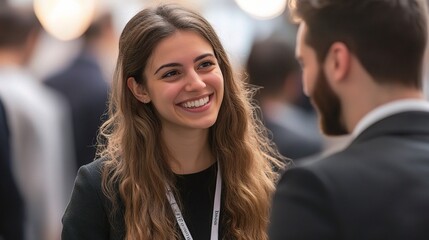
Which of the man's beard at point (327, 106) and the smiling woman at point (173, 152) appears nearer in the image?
the man's beard at point (327, 106)

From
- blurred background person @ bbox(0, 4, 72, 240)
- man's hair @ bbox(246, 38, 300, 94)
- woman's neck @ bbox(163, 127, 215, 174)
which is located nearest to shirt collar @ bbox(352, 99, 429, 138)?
woman's neck @ bbox(163, 127, 215, 174)

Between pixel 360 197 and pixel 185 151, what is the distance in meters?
1.11

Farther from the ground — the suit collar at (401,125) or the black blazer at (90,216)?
the suit collar at (401,125)

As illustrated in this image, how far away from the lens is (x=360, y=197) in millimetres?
1739

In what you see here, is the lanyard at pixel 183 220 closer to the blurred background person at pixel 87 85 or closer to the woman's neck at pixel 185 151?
the woman's neck at pixel 185 151

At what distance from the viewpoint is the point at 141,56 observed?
2.71 meters

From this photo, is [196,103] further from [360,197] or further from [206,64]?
[360,197]

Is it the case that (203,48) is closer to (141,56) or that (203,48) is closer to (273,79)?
(141,56)

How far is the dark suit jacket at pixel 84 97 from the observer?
4578 millimetres

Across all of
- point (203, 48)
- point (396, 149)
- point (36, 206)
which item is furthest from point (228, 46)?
point (36, 206)

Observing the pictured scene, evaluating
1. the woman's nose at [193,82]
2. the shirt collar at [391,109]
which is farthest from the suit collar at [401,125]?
the woman's nose at [193,82]

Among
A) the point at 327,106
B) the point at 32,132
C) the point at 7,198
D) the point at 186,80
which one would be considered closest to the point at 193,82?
the point at 186,80

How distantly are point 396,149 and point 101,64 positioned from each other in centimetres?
336

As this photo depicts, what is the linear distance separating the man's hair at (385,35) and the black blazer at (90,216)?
1070mm
